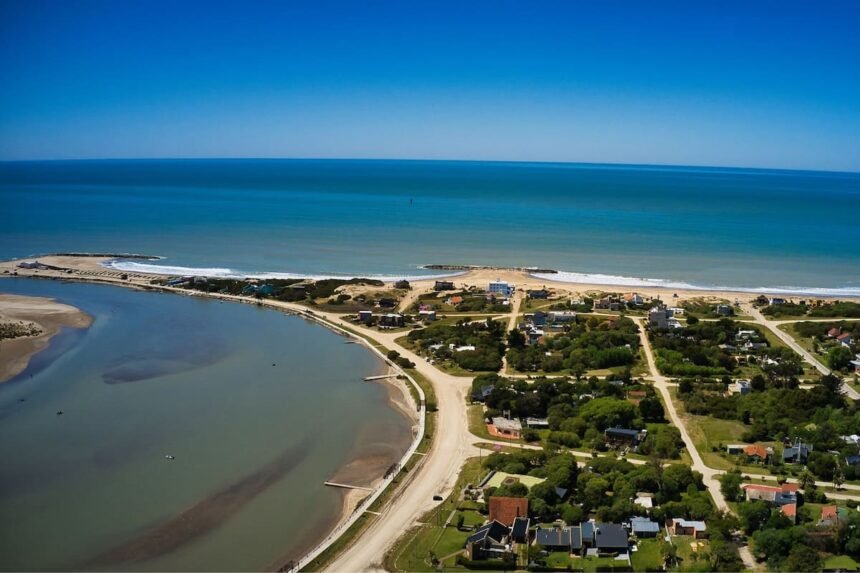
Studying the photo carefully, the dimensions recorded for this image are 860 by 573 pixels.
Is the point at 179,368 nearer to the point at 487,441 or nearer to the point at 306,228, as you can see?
the point at 487,441

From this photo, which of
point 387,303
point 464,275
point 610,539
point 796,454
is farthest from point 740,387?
point 464,275

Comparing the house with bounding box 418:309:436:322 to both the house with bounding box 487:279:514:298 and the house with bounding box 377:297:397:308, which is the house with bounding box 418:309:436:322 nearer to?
the house with bounding box 377:297:397:308

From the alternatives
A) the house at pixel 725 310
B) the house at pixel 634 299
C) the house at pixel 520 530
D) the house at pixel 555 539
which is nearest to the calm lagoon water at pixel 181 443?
the house at pixel 520 530

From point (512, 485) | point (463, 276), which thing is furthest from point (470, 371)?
point (463, 276)

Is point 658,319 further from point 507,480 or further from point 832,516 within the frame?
point 507,480

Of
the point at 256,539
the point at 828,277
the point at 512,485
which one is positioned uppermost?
the point at 828,277

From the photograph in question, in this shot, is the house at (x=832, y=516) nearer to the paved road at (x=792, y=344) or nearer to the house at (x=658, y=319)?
the paved road at (x=792, y=344)
